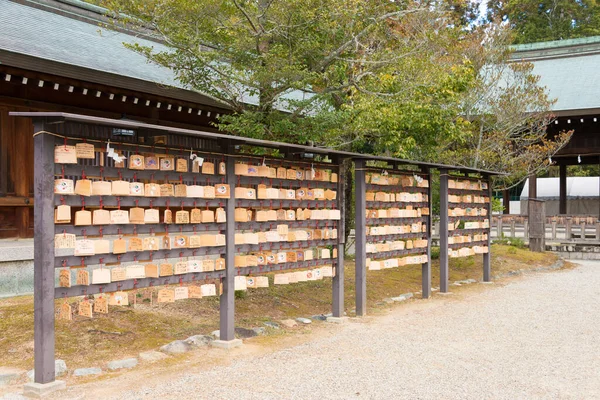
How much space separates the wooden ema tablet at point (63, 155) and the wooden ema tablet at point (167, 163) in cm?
112

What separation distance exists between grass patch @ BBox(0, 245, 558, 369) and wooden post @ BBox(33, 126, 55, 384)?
0.95m

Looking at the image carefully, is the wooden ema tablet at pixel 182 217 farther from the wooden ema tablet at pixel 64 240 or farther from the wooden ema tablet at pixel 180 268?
the wooden ema tablet at pixel 64 240

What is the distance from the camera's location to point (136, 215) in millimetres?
6129

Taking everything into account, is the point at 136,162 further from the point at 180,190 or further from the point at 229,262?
the point at 229,262

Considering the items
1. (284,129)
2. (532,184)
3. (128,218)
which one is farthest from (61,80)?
(532,184)

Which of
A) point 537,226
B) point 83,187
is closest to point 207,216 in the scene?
point 83,187

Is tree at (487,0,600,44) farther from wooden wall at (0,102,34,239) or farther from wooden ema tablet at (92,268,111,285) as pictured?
wooden ema tablet at (92,268,111,285)

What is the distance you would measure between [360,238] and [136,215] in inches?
164

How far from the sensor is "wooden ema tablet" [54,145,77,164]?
17.7 feet

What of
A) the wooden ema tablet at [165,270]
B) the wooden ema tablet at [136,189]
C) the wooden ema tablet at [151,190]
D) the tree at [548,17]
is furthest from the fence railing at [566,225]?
the tree at [548,17]

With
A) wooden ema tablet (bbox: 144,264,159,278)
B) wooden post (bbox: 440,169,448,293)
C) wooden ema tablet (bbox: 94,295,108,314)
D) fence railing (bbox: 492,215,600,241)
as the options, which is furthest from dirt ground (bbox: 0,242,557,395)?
fence railing (bbox: 492,215,600,241)

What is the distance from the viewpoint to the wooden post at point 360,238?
920 cm

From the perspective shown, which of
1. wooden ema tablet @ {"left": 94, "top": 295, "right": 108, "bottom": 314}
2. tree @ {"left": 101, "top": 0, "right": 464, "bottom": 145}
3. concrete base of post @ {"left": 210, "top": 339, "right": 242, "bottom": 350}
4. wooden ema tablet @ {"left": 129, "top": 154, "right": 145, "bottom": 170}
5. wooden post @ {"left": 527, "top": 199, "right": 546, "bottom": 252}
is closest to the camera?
wooden ema tablet @ {"left": 94, "top": 295, "right": 108, "bottom": 314}

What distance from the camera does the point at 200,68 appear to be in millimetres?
9820
